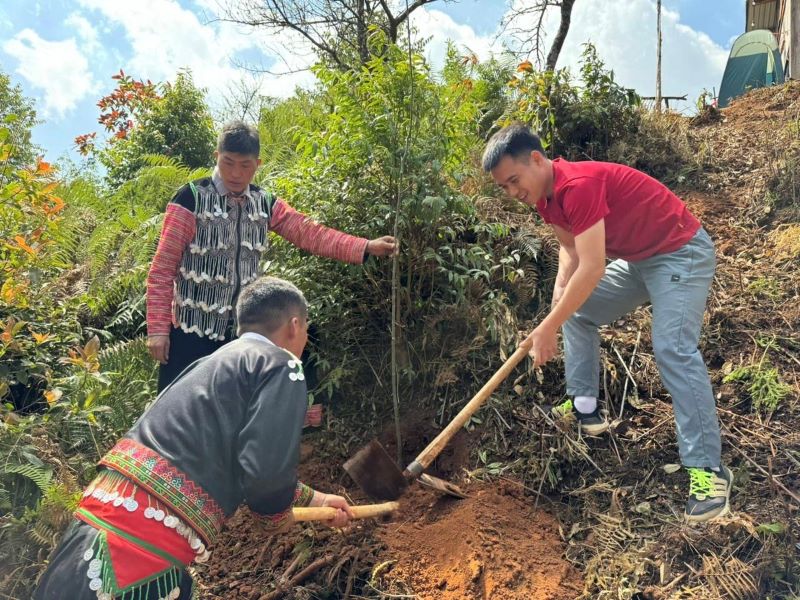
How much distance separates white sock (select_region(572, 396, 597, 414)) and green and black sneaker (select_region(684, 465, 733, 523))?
24.2 inches

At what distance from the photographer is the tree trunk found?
950 centimetres

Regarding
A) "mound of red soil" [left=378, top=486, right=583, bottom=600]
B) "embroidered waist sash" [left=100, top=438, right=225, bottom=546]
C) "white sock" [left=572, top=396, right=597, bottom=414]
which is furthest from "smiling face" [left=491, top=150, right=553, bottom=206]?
"embroidered waist sash" [left=100, top=438, right=225, bottom=546]

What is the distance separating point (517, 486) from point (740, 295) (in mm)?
2277

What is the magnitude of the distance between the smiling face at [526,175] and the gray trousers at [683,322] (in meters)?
0.67

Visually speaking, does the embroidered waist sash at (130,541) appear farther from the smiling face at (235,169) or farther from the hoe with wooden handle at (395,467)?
the smiling face at (235,169)

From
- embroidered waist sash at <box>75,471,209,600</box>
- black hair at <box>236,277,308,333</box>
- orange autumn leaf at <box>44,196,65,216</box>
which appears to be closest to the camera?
embroidered waist sash at <box>75,471,209,600</box>

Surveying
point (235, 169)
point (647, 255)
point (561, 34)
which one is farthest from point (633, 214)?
point (561, 34)

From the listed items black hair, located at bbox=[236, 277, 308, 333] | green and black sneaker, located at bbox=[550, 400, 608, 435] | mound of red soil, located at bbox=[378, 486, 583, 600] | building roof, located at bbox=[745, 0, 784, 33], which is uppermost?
building roof, located at bbox=[745, 0, 784, 33]

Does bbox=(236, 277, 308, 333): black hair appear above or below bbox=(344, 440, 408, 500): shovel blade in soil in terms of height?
above

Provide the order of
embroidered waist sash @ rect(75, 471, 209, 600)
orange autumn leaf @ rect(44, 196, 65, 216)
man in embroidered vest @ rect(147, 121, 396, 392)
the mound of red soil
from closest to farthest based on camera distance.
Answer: embroidered waist sash @ rect(75, 471, 209, 600)
the mound of red soil
man in embroidered vest @ rect(147, 121, 396, 392)
orange autumn leaf @ rect(44, 196, 65, 216)

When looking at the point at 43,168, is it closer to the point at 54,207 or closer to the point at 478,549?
the point at 54,207

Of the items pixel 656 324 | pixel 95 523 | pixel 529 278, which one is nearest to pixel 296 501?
pixel 95 523

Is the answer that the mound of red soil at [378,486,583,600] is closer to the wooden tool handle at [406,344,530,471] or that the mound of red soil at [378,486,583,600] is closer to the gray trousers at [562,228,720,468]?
the wooden tool handle at [406,344,530,471]

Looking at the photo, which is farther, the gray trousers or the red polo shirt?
the red polo shirt
